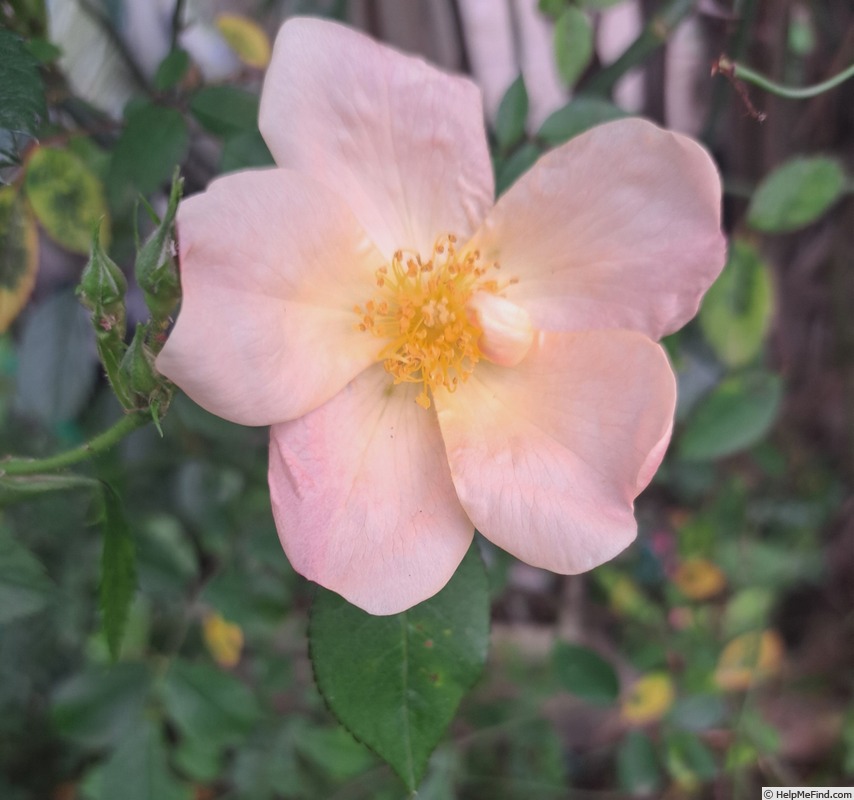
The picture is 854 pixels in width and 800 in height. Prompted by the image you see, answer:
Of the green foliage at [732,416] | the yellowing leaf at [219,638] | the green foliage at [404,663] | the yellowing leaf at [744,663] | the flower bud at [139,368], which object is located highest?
the flower bud at [139,368]

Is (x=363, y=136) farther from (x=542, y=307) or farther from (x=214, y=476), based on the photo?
(x=214, y=476)

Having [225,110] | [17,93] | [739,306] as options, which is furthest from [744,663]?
[17,93]

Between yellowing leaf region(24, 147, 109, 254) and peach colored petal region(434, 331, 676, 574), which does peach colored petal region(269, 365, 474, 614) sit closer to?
peach colored petal region(434, 331, 676, 574)

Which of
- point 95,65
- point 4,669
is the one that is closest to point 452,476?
point 95,65

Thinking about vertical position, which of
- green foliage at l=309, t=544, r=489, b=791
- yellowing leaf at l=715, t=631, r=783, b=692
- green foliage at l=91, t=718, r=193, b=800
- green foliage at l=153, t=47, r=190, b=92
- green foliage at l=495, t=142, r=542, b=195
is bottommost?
yellowing leaf at l=715, t=631, r=783, b=692

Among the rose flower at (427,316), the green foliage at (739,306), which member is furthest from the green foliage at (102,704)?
the green foliage at (739,306)

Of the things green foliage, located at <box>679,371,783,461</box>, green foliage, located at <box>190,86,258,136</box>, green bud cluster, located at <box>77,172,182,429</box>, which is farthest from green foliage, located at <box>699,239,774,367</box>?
green bud cluster, located at <box>77,172,182,429</box>

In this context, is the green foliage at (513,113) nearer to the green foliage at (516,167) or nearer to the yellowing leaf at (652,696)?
the green foliage at (516,167)
